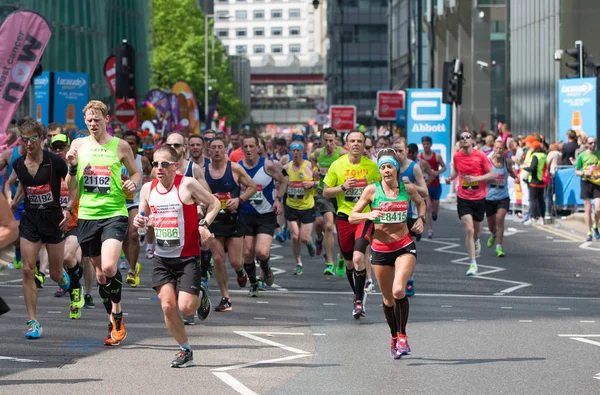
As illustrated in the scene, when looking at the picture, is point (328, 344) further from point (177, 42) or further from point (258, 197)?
point (177, 42)

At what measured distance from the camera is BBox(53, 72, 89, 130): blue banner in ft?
87.6

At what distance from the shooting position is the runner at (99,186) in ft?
37.2

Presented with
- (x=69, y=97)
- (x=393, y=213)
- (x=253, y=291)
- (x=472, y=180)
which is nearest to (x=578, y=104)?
(x=69, y=97)

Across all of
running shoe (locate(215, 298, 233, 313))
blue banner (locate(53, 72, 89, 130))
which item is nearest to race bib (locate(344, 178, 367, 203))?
running shoe (locate(215, 298, 233, 313))

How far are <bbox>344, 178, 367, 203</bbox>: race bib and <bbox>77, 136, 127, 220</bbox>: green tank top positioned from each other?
3.34m

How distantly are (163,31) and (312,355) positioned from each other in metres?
71.3

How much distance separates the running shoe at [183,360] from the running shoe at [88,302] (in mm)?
4224

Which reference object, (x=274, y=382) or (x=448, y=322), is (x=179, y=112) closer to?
(x=448, y=322)

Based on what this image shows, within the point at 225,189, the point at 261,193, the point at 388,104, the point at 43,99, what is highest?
the point at 388,104

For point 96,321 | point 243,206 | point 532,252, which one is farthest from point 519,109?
point 96,321

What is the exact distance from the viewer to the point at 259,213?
15.7m

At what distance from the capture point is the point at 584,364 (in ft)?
32.9

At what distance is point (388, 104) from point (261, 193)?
47.0 meters

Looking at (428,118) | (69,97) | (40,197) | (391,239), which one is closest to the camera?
(391,239)
